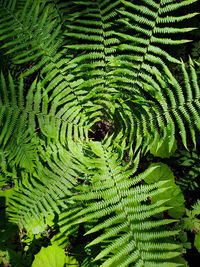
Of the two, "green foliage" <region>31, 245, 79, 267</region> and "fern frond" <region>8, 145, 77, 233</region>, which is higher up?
"fern frond" <region>8, 145, 77, 233</region>

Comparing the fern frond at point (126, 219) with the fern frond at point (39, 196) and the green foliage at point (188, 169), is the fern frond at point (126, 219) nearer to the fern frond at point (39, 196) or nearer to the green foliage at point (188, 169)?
the fern frond at point (39, 196)

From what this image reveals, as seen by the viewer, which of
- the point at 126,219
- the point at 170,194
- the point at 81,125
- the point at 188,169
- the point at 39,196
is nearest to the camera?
the point at 126,219

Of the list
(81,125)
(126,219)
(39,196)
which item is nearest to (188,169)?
(126,219)

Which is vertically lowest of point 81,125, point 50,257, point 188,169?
point 50,257

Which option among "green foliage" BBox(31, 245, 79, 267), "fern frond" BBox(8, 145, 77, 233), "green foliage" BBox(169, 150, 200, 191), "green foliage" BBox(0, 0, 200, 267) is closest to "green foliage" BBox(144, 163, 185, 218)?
"green foliage" BBox(0, 0, 200, 267)

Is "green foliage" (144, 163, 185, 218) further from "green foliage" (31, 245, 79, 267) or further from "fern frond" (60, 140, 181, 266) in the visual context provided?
"green foliage" (31, 245, 79, 267)

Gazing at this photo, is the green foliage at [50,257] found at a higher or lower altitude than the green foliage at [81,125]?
lower

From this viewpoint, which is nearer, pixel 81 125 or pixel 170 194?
pixel 170 194

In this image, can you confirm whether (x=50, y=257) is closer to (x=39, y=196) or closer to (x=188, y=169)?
(x=39, y=196)

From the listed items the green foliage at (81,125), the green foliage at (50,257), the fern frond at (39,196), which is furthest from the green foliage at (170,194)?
the green foliage at (50,257)

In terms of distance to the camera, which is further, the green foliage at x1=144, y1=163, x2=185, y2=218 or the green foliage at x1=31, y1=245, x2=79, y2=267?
the green foliage at x1=144, y1=163, x2=185, y2=218

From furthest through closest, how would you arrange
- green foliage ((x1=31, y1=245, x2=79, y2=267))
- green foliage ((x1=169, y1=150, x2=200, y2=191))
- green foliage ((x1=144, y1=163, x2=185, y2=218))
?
green foliage ((x1=169, y1=150, x2=200, y2=191)) → green foliage ((x1=144, y1=163, x2=185, y2=218)) → green foliage ((x1=31, y1=245, x2=79, y2=267))

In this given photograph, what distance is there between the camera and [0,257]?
2.38m

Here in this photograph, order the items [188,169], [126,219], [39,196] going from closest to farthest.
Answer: [126,219], [39,196], [188,169]
